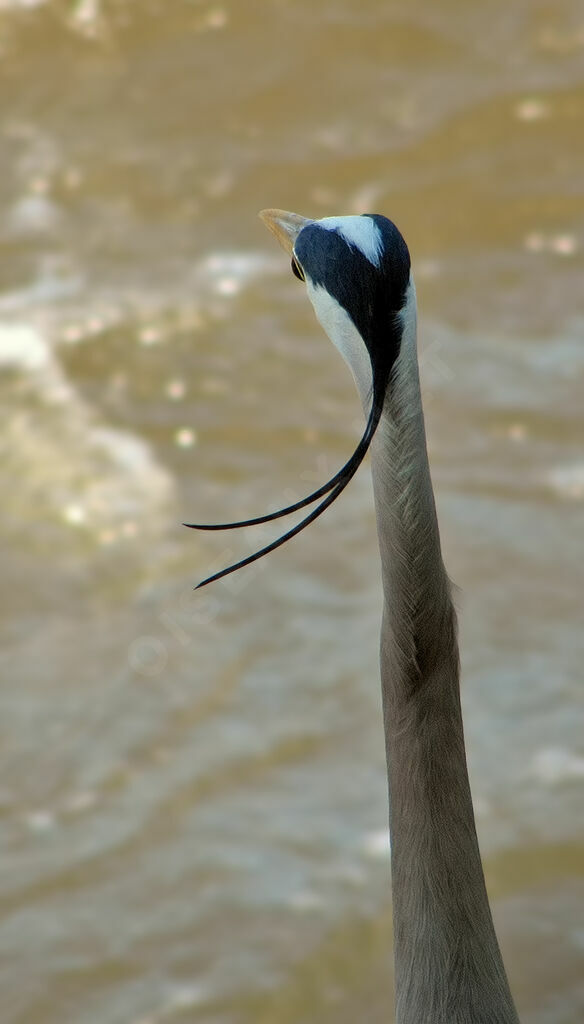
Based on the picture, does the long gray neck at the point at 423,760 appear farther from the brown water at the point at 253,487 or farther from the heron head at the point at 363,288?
the brown water at the point at 253,487

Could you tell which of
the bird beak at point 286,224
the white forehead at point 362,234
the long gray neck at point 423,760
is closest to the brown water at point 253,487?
the long gray neck at point 423,760

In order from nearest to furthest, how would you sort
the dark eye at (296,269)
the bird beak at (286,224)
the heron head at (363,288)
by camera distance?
the heron head at (363,288)
the dark eye at (296,269)
the bird beak at (286,224)

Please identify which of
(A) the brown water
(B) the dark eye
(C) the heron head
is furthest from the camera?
(A) the brown water

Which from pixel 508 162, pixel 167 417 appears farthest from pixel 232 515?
pixel 508 162

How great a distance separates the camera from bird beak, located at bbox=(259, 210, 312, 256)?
1.24 m

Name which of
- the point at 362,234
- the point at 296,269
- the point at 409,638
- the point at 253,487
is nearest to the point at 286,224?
the point at 296,269

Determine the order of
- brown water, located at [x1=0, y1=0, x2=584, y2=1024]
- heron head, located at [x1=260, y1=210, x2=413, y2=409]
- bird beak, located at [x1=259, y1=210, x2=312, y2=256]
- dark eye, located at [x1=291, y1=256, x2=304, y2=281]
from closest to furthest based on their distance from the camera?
heron head, located at [x1=260, y1=210, x2=413, y2=409] < dark eye, located at [x1=291, y1=256, x2=304, y2=281] < bird beak, located at [x1=259, y1=210, x2=312, y2=256] < brown water, located at [x1=0, y1=0, x2=584, y2=1024]

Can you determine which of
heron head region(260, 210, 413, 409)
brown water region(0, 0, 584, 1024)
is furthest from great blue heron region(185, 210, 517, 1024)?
brown water region(0, 0, 584, 1024)

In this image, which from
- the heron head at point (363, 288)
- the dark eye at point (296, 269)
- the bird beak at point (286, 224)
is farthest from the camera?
the bird beak at point (286, 224)

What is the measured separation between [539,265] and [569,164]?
391 millimetres

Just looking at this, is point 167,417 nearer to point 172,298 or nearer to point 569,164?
point 172,298

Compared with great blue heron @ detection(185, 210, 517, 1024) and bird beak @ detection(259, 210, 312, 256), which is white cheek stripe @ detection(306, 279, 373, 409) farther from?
bird beak @ detection(259, 210, 312, 256)

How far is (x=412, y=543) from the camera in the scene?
1.06m

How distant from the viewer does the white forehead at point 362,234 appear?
99cm
